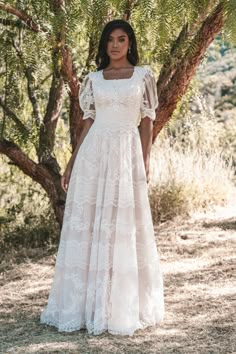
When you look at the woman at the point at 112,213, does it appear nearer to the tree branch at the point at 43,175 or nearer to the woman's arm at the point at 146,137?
the woman's arm at the point at 146,137

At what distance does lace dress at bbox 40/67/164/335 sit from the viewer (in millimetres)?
3430

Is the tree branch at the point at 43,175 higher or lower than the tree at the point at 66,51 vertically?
lower

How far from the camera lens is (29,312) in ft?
13.4

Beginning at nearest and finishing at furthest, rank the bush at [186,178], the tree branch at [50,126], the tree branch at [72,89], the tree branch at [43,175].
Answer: the tree branch at [72,89], the tree branch at [43,175], the tree branch at [50,126], the bush at [186,178]

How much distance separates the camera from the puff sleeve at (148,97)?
3520mm

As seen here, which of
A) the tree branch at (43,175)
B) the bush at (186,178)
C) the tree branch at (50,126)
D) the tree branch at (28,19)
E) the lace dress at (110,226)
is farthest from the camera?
the bush at (186,178)

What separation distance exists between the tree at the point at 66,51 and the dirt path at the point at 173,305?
101 centimetres

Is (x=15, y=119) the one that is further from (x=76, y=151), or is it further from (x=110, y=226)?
(x=110, y=226)

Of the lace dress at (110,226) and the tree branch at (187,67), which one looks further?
the tree branch at (187,67)

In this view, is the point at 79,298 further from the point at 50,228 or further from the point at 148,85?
the point at 50,228

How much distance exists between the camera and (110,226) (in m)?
Answer: 3.44

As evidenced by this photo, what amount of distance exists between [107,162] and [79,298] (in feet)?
2.44

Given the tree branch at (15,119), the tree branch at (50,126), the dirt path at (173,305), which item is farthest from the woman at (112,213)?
the tree branch at (50,126)

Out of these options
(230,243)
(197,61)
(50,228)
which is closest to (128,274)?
(197,61)
